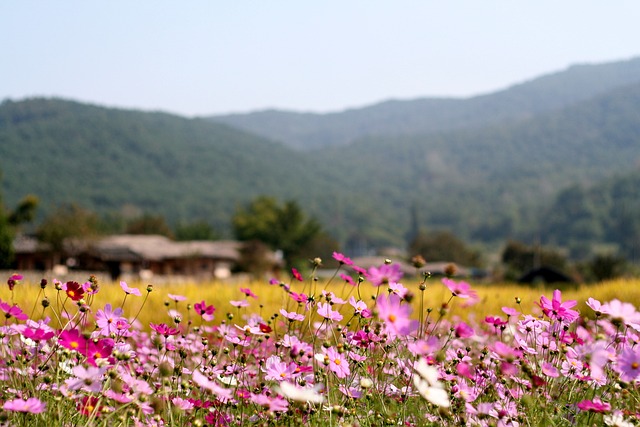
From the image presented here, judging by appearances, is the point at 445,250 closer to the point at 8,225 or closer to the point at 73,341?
the point at 8,225

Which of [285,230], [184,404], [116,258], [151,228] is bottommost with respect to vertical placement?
[151,228]

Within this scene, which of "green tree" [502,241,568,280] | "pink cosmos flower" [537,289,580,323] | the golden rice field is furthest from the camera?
"green tree" [502,241,568,280]

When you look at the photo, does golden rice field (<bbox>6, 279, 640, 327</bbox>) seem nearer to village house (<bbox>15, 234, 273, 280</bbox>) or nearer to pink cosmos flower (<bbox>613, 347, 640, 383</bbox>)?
pink cosmos flower (<bbox>613, 347, 640, 383</bbox>)

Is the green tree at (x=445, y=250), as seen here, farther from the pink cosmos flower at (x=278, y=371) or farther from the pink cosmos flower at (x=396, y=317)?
the pink cosmos flower at (x=396, y=317)

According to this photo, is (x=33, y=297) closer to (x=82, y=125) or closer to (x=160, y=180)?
(x=160, y=180)

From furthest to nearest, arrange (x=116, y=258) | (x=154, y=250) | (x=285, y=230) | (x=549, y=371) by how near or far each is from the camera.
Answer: (x=285, y=230) < (x=154, y=250) < (x=116, y=258) < (x=549, y=371)

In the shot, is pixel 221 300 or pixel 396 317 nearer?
pixel 396 317

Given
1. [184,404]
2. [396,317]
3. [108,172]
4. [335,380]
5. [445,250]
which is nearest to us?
[396,317]

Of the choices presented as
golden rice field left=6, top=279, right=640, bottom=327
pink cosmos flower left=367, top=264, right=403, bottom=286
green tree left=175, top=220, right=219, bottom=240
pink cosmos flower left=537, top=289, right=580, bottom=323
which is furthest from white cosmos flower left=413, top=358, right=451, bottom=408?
green tree left=175, top=220, right=219, bottom=240

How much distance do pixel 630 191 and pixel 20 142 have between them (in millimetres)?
149876

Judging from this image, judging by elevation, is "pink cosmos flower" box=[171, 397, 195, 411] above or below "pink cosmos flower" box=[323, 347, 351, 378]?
below

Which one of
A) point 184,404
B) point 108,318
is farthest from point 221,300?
point 184,404

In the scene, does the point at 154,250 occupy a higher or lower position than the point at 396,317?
lower

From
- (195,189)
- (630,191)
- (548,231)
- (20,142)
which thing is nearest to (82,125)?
(20,142)
